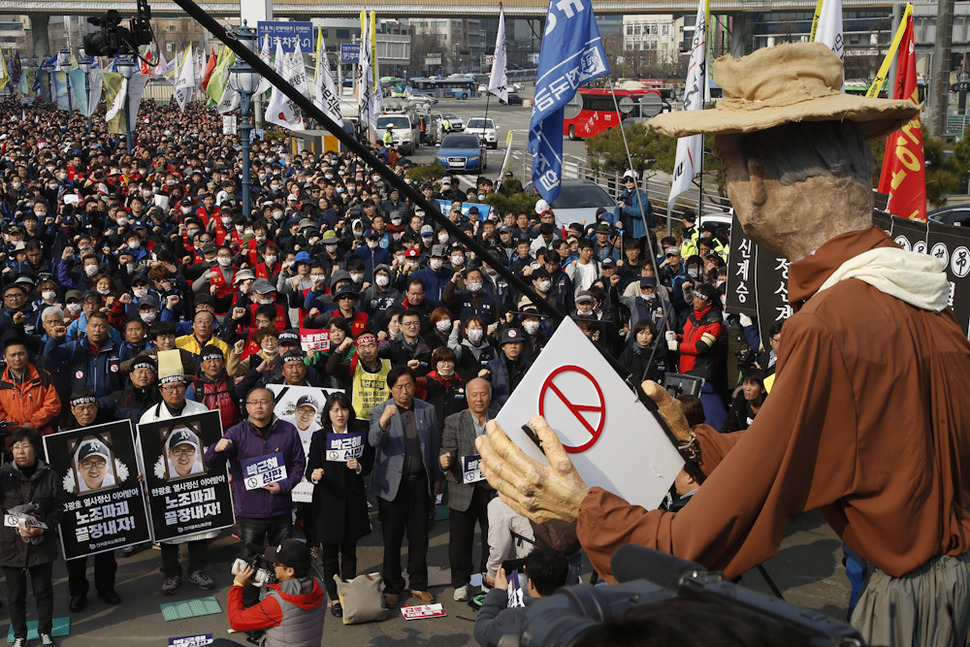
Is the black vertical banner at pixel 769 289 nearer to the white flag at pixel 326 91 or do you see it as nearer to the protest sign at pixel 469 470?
the protest sign at pixel 469 470

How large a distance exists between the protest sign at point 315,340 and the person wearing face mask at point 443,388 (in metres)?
1.19

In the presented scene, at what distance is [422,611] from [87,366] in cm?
409

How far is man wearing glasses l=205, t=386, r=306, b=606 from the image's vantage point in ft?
24.2

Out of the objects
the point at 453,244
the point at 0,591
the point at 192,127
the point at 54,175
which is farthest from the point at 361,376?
the point at 192,127

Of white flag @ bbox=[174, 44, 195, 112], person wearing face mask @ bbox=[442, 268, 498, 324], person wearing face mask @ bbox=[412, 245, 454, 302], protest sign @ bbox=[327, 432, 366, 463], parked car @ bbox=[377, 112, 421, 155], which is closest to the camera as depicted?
protest sign @ bbox=[327, 432, 366, 463]

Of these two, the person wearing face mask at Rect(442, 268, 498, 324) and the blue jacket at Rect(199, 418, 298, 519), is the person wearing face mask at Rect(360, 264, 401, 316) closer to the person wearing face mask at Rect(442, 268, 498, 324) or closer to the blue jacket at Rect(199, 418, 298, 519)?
the person wearing face mask at Rect(442, 268, 498, 324)

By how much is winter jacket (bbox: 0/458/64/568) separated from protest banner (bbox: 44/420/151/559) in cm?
23

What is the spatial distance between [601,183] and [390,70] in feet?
326

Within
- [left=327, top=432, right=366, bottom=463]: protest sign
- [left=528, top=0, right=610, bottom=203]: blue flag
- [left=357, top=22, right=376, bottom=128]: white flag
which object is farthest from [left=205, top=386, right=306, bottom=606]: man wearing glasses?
[left=357, top=22, right=376, bottom=128]: white flag

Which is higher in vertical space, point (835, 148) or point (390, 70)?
point (390, 70)

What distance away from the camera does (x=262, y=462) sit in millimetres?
7355

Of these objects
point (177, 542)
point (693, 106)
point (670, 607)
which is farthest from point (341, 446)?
point (693, 106)

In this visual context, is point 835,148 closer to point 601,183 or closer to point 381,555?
point 381,555

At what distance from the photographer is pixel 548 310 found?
261cm
